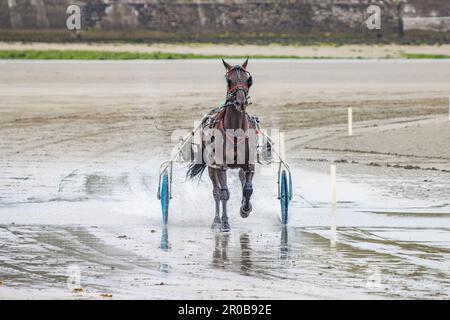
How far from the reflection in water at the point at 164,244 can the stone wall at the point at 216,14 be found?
53314 millimetres

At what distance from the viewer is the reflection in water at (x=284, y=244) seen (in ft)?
45.8

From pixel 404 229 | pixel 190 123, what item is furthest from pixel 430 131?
pixel 404 229

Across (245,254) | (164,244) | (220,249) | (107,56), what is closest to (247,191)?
(164,244)

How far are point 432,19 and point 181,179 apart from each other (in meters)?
51.5

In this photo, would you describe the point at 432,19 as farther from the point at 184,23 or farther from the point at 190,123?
the point at 190,123

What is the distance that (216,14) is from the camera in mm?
72625

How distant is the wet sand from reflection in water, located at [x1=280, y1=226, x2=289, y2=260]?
2 cm

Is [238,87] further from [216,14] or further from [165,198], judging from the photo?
[216,14]

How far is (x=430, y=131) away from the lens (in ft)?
92.2

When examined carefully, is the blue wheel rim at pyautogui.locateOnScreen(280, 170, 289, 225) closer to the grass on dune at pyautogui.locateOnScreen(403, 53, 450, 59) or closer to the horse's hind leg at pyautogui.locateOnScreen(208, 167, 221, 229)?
the horse's hind leg at pyautogui.locateOnScreen(208, 167, 221, 229)

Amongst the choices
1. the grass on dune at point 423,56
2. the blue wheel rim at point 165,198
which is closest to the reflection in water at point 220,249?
the blue wheel rim at point 165,198

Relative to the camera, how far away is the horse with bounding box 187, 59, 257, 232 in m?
15.5

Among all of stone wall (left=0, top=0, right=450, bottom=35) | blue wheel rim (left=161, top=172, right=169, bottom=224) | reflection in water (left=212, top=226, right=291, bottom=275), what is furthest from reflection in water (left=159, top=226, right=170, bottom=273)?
stone wall (left=0, top=0, right=450, bottom=35)

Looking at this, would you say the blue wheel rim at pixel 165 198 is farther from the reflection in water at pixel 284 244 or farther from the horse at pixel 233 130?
the reflection in water at pixel 284 244
